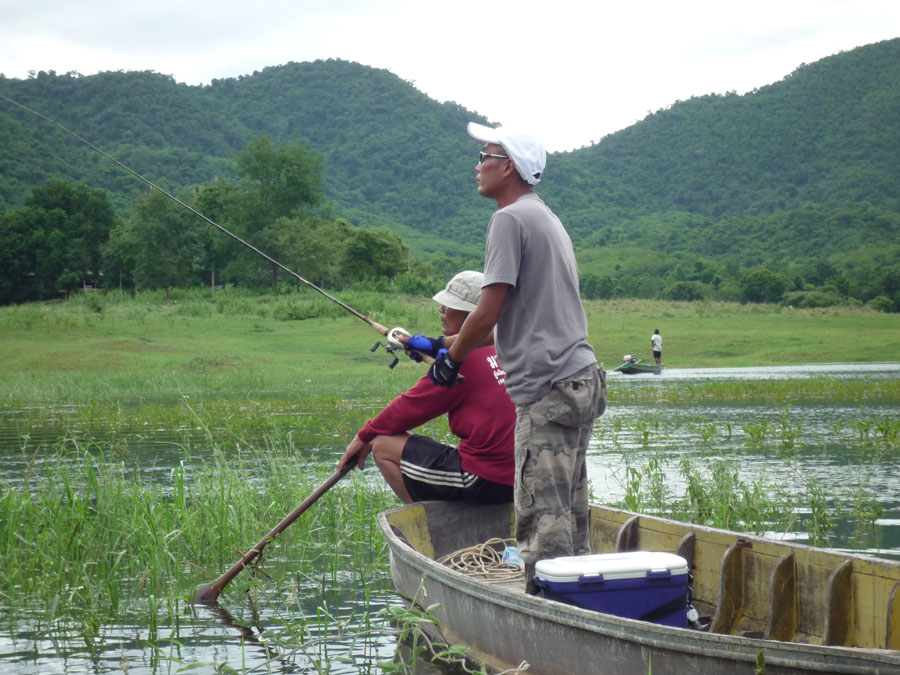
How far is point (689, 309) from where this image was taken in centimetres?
4834

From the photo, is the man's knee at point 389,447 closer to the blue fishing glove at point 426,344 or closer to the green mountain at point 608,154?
the blue fishing glove at point 426,344

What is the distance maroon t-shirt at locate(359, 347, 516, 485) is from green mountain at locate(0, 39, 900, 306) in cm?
7971

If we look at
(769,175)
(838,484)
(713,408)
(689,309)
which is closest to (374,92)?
(769,175)

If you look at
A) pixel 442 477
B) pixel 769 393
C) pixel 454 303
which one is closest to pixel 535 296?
pixel 454 303

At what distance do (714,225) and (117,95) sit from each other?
67656 mm

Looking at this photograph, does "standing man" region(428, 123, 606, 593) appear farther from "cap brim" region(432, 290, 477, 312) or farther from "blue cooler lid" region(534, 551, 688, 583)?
"cap brim" region(432, 290, 477, 312)

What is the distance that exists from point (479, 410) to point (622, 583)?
1.85 meters

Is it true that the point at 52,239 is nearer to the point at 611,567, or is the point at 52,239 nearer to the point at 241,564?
the point at 241,564

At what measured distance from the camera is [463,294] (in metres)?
5.46

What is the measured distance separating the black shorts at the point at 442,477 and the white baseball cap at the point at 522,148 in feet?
6.52

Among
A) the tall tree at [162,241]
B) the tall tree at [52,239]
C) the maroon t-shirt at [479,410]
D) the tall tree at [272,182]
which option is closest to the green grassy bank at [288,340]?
→ the tall tree at [162,241]

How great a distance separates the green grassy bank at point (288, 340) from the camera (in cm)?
2344

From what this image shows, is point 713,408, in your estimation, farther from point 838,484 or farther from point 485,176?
point 485,176

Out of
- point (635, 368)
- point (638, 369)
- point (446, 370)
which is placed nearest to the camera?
point (446, 370)
